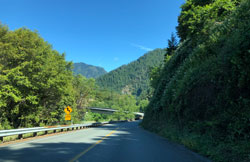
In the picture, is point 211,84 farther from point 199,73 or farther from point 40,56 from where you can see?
point 40,56

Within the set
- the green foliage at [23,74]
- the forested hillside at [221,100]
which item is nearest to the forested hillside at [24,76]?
the green foliage at [23,74]

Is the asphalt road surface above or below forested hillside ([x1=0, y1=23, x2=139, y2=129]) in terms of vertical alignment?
below

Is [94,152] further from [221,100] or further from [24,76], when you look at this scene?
[24,76]

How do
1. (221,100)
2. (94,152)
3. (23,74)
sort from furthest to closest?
(23,74) < (221,100) < (94,152)

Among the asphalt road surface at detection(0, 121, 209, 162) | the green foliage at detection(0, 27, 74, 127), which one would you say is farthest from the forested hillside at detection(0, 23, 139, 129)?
the asphalt road surface at detection(0, 121, 209, 162)

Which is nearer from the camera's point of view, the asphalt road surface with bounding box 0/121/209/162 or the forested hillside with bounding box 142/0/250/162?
the asphalt road surface with bounding box 0/121/209/162

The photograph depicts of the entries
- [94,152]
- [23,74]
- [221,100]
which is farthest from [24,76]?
[221,100]

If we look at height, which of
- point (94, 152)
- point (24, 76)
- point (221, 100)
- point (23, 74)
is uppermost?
point (23, 74)

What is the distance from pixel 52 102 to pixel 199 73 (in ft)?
74.2

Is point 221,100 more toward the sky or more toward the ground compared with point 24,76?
more toward the ground

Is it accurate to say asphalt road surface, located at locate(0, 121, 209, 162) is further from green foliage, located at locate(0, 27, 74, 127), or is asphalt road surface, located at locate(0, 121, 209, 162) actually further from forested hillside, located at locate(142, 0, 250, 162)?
green foliage, located at locate(0, 27, 74, 127)

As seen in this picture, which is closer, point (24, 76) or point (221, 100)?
point (221, 100)

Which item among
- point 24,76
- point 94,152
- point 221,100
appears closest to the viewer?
point 94,152

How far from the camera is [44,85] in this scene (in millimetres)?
19953
